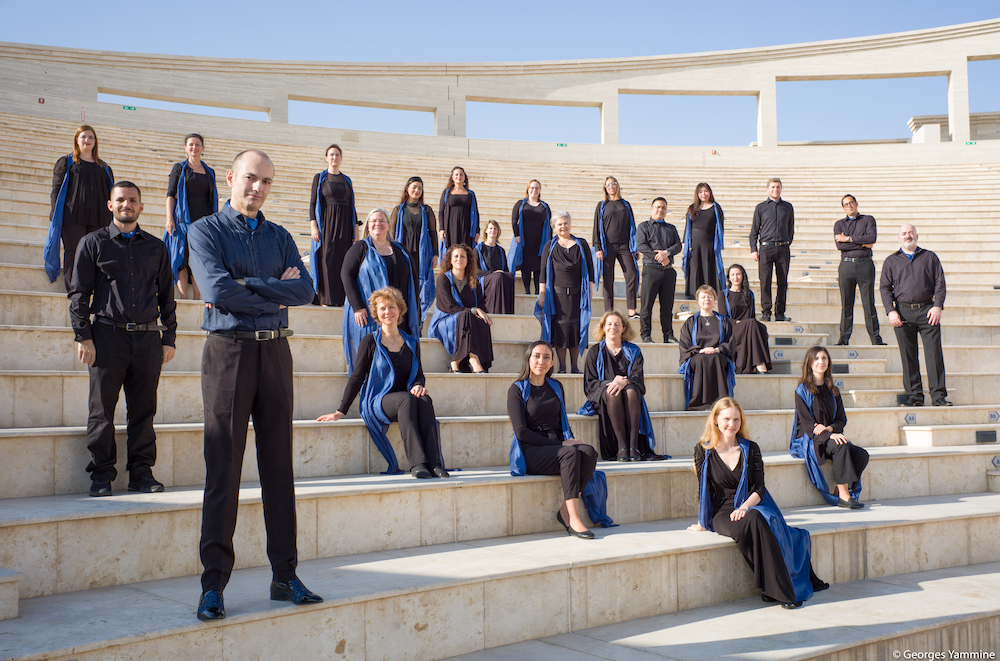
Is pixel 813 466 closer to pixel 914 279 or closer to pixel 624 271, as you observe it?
pixel 914 279

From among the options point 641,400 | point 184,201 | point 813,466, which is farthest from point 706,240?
point 184,201

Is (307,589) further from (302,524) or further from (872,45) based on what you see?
(872,45)

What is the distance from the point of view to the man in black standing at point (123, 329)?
411 cm

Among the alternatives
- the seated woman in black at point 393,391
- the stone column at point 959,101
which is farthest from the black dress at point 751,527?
the stone column at point 959,101

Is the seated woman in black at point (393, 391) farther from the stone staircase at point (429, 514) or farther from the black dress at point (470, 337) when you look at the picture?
the black dress at point (470, 337)

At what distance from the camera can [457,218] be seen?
831cm

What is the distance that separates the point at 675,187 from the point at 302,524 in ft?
42.6

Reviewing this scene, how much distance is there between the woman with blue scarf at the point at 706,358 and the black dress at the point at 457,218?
248cm

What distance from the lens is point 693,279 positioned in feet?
29.3

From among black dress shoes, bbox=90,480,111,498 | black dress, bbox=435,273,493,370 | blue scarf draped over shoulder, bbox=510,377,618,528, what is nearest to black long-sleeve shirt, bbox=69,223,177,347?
black dress shoes, bbox=90,480,111,498

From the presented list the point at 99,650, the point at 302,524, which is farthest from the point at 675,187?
the point at 99,650

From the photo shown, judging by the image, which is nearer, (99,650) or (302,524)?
(99,650)

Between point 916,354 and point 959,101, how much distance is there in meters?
15.1

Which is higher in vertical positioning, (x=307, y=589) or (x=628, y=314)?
(x=628, y=314)
